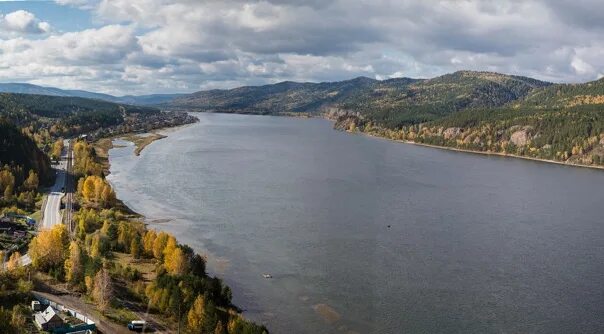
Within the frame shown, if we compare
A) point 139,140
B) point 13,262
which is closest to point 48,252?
point 13,262

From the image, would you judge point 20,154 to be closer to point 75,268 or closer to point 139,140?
point 75,268

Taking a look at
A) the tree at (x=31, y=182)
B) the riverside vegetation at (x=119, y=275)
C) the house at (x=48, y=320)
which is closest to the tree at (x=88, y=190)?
the riverside vegetation at (x=119, y=275)

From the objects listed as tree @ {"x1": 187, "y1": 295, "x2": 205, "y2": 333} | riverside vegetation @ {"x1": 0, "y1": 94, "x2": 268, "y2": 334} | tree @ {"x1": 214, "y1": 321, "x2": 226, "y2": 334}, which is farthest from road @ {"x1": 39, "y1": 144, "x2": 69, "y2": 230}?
tree @ {"x1": 214, "y1": 321, "x2": 226, "y2": 334}

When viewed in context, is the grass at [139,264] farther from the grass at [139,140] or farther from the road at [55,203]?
the grass at [139,140]

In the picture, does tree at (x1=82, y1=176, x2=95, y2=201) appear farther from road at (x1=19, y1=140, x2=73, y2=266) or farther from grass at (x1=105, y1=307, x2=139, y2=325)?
grass at (x1=105, y1=307, x2=139, y2=325)

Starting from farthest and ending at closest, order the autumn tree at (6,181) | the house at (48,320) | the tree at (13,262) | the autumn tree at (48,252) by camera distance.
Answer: the autumn tree at (6,181) → the autumn tree at (48,252) → the tree at (13,262) → the house at (48,320)

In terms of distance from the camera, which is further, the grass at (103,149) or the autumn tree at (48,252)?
the grass at (103,149)

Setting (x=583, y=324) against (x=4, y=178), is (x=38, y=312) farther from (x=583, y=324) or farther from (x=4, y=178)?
(x=4, y=178)

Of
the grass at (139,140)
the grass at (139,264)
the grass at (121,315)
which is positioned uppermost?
the grass at (139,140)
